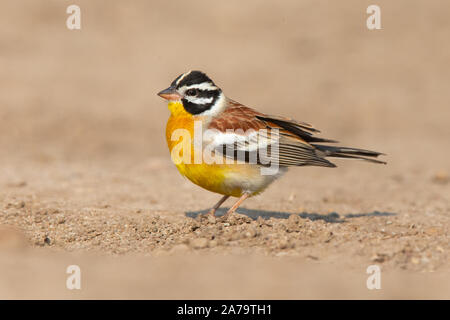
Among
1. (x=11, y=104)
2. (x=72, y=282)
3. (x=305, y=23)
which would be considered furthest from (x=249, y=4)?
(x=72, y=282)

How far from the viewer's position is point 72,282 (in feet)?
20.6

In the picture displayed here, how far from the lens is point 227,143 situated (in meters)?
8.15

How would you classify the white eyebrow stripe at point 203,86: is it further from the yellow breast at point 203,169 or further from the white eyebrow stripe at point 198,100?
the yellow breast at point 203,169

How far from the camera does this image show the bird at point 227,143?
26.3 feet

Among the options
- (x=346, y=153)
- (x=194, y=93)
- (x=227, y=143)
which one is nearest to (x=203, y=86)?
(x=194, y=93)

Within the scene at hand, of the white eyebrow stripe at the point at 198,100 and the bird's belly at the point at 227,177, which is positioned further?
the white eyebrow stripe at the point at 198,100

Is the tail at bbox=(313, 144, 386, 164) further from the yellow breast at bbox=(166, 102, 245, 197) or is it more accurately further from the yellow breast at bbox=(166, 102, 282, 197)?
the yellow breast at bbox=(166, 102, 245, 197)

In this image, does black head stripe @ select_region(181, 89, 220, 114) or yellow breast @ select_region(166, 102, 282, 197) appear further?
black head stripe @ select_region(181, 89, 220, 114)

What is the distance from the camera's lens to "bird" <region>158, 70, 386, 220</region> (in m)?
8.01

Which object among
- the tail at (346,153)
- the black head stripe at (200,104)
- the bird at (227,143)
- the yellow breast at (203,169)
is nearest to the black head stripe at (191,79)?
the bird at (227,143)

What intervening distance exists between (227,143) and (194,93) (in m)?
0.83

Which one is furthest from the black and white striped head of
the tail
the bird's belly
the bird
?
the tail

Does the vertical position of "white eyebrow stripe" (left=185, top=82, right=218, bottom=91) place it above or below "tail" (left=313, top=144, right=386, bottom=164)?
above

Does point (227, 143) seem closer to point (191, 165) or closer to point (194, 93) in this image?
point (191, 165)
